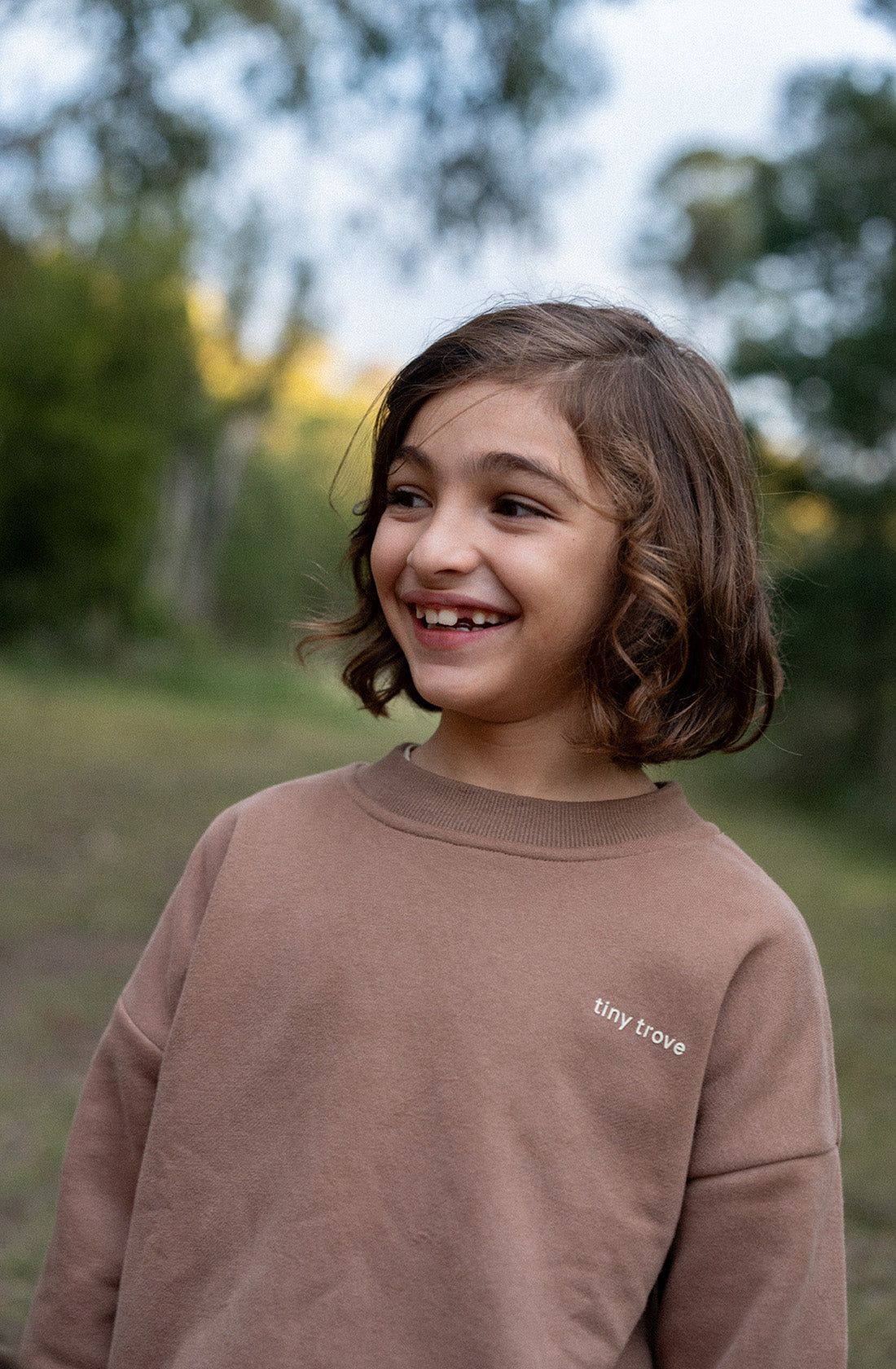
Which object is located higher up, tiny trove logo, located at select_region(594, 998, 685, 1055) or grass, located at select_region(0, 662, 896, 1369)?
tiny trove logo, located at select_region(594, 998, 685, 1055)

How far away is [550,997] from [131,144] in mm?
5171

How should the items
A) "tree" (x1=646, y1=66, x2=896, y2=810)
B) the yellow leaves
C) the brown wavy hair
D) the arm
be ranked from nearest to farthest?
the arm, the brown wavy hair, "tree" (x1=646, y1=66, x2=896, y2=810), the yellow leaves

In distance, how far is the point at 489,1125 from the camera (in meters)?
1.11

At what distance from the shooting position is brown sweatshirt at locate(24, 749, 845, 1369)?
1107mm

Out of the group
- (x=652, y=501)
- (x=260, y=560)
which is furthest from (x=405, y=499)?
(x=260, y=560)

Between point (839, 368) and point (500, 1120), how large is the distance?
30.8ft

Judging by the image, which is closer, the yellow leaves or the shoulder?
the shoulder

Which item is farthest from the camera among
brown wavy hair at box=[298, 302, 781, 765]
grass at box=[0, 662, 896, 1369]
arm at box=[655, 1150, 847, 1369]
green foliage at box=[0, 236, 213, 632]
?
green foliage at box=[0, 236, 213, 632]

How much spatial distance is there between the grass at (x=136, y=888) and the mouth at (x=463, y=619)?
152cm

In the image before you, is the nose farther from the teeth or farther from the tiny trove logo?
the tiny trove logo

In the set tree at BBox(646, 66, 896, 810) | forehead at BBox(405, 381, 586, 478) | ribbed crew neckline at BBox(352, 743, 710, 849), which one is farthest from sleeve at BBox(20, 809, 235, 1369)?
tree at BBox(646, 66, 896, 810)

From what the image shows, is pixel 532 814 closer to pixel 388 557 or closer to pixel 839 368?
pixel 388 557

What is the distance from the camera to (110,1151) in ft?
4.32

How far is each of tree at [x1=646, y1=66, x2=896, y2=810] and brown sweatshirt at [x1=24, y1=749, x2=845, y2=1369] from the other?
820 cm
